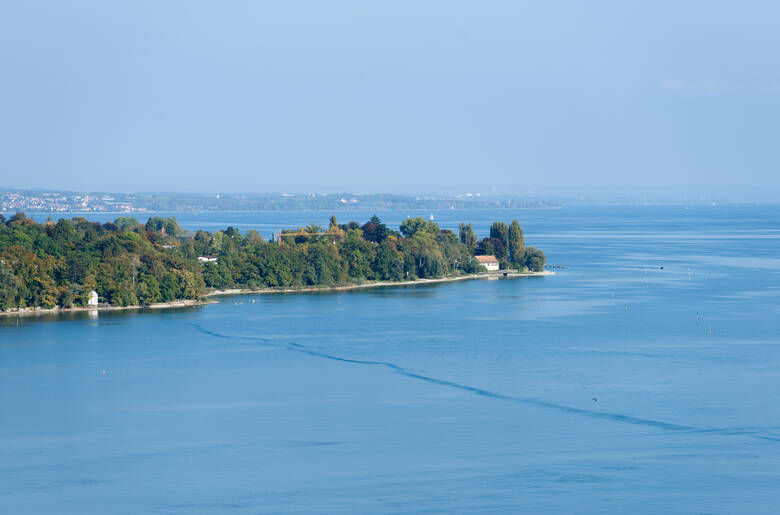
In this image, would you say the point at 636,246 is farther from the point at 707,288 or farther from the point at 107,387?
the point at 107,387

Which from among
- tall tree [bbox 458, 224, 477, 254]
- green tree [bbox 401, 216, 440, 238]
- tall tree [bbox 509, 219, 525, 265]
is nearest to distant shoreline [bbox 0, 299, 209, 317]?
green tree [bbox 401, 216, 440, 238]

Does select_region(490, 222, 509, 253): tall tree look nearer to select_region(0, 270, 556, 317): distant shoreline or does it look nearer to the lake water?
select_region(0, 270, 556, 317): distant shoreline

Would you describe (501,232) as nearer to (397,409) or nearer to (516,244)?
(516,244)

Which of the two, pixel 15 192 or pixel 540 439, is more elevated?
pixel 15 192

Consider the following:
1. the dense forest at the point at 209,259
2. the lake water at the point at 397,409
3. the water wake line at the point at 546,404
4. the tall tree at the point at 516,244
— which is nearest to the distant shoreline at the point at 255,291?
the dense forest at the point at 209,259

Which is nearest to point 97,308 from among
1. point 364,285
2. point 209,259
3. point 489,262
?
point 209,259

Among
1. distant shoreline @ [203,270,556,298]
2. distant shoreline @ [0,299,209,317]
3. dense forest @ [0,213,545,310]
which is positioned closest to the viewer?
distant shoreline @ [0,299,209,317]

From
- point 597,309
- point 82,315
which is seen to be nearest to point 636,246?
point 597,309
